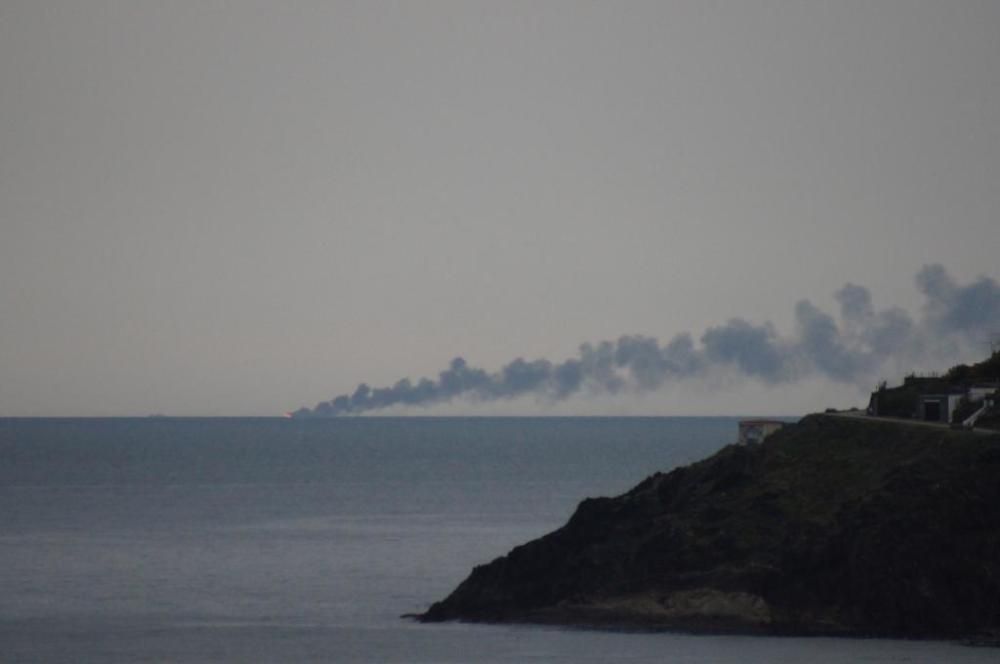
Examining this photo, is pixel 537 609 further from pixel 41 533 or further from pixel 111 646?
pixel 41 533

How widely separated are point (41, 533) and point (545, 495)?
5479 cm

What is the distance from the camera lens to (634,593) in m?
75.4

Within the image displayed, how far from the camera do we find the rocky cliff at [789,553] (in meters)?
70.5

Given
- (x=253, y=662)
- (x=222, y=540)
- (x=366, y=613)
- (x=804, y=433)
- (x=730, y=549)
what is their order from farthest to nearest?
(x=222, y=540) → (x=804, y=433) → (x=366, y=613) → (x=730, y=549) → (x=253, y=662)

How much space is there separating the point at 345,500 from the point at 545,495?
18.0 m

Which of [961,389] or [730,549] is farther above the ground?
[961,389]

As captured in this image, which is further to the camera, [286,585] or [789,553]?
[286,585]

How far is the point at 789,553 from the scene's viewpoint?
243 feet

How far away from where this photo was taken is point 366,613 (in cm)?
8412

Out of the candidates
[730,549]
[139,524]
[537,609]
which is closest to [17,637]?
[537,609]

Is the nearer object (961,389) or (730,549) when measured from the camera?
(730,549)

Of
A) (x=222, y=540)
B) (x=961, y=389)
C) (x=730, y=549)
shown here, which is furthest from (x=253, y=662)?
(x=222, y=540)

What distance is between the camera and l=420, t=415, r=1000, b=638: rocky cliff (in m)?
70.5

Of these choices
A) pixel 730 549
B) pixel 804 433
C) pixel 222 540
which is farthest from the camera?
pixel 222 540
